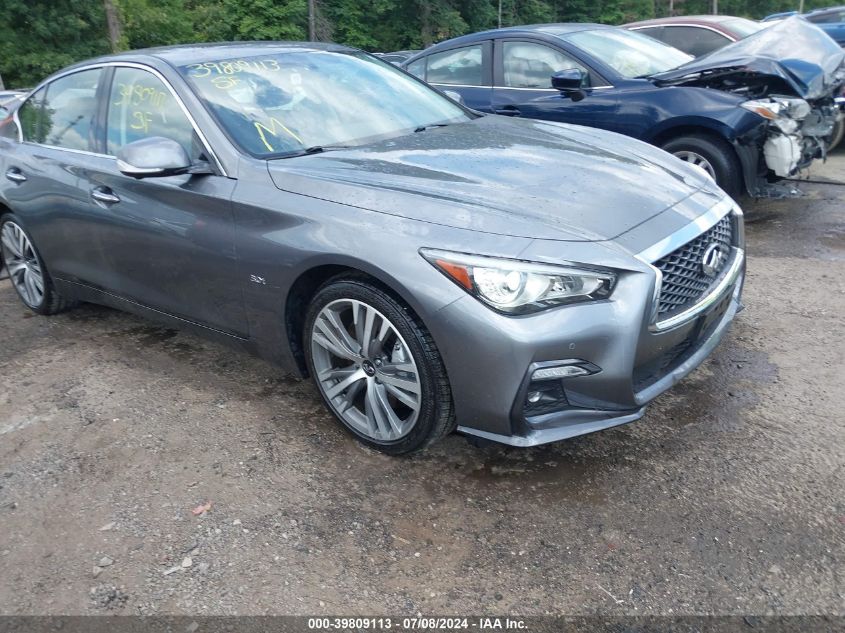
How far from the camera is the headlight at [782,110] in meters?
5.55

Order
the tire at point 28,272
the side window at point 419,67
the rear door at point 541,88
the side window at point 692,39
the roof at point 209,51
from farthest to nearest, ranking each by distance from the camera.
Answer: the side window at point 692,39
the side window at point 419,67
the rear door at point 541,88
the tire at point 28,272
the roof at point 209,51

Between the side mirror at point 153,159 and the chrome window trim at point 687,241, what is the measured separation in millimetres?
1957

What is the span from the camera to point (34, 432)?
3.40 m

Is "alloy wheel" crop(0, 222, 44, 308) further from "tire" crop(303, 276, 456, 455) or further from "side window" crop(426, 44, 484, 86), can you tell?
"side window" crop(426, 44, 484, 86)

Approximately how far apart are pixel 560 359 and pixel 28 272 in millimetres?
3778

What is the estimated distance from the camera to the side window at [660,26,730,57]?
8625 mm

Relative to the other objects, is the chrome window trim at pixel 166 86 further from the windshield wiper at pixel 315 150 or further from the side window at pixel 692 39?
the side window at pixel 692 39

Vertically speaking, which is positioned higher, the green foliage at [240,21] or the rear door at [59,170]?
the green foliage at [240,21]

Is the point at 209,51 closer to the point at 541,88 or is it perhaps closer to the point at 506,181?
the point at 506,181

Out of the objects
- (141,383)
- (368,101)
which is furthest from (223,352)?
(368,101)

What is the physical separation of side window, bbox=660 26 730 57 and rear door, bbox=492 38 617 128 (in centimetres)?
314

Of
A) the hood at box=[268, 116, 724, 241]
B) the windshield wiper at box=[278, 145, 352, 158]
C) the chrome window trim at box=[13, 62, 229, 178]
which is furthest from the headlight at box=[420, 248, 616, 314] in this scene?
the chrome window trim at box=[13, 62, 229, 178]

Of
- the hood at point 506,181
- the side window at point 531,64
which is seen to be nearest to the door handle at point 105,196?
the hood at point 506,181

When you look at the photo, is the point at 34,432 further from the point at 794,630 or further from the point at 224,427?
the point at 794,630
